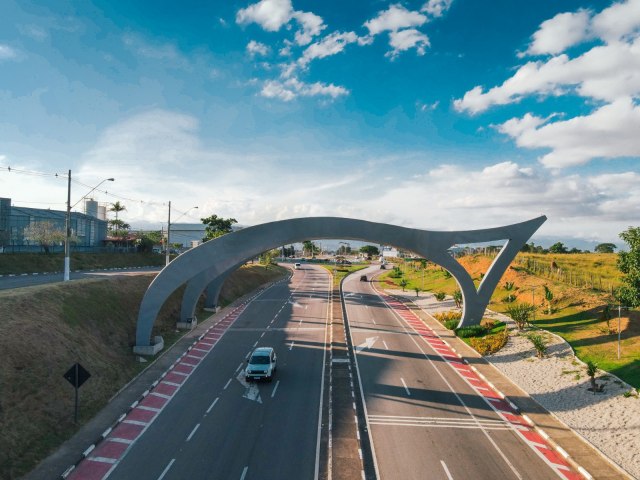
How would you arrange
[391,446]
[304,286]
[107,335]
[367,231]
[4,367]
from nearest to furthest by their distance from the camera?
[391,446], [4,367], [107,335], [367,231], [304,286]

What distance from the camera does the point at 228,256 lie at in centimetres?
3253

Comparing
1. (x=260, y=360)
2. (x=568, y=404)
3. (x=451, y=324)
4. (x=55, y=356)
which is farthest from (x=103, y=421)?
(x=451, y=324)

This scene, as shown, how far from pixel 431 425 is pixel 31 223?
70036mm

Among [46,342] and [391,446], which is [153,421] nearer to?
[46,342]

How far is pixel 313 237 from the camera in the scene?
3578cm

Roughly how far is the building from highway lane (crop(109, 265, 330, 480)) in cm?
4777

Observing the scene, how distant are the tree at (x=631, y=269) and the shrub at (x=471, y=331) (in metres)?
11.4

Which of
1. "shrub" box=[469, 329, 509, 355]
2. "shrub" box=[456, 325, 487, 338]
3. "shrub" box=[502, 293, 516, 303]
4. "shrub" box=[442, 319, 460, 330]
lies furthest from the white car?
"shrub" box=[502, 293, 516, 303]

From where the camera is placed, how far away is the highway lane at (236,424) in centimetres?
1684

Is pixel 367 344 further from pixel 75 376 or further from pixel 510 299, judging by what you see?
pixel 510 299

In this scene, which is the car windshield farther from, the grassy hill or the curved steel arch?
the grassy hill

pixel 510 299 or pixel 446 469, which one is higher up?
pixel 510 299

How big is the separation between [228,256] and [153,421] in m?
14.2

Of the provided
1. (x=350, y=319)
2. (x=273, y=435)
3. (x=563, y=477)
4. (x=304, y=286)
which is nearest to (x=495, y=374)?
(x=563, y=477)
